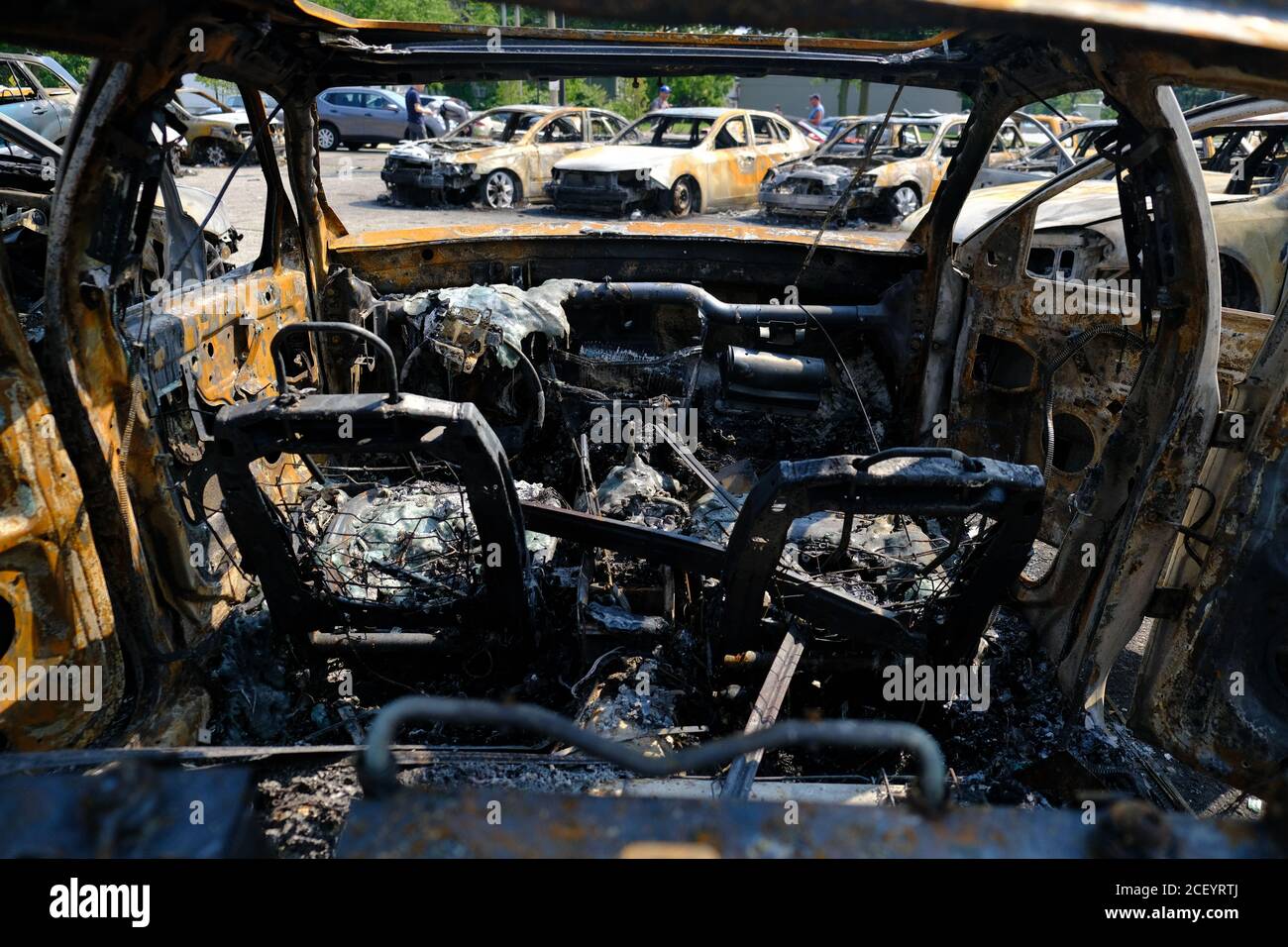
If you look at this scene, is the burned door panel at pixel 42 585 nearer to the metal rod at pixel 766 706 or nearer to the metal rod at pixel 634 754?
the metal rod at pixel 634 754

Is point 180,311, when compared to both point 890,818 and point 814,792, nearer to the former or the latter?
point 814,792

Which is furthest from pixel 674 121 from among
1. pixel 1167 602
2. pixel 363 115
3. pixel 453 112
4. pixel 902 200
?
pixel 1167 602

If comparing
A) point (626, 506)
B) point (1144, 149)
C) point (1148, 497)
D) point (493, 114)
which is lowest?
point (626, 506)

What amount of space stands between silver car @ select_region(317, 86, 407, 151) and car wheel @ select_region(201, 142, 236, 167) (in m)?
3.02

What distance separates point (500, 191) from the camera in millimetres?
13367

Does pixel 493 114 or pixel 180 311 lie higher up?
pixel 493 114

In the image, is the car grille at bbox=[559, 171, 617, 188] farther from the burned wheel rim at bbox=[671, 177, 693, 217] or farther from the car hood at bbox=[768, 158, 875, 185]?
the car hood at bbox=[768, 158, 875, 185]

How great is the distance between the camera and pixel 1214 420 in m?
2.46

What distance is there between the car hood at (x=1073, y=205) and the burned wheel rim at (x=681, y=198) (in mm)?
6044

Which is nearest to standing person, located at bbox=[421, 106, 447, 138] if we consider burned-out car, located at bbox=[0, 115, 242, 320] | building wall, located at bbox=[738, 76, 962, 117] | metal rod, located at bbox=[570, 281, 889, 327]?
burned-out car, located at bbox=[0, 115, 242, 320]

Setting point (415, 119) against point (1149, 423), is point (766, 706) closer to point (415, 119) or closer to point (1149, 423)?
point (1149, 423)
